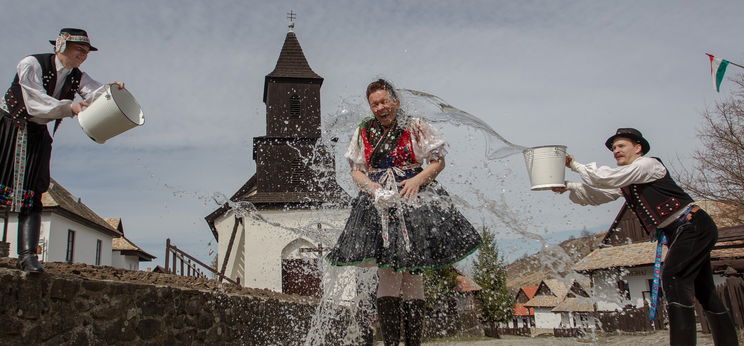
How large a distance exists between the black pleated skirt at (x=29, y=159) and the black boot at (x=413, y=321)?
2.54 metres

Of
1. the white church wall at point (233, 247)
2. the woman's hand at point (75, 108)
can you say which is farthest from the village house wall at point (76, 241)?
the woman's hand at point (75, 108)

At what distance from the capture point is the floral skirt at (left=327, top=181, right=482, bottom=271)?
3238 millimetres

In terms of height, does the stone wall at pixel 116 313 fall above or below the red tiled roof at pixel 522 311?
above

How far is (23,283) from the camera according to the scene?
11.4ft

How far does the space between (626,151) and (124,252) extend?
38655mm

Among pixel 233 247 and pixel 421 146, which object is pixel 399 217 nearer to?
pixel 421 146

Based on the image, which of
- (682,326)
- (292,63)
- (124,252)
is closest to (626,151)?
(682,326)

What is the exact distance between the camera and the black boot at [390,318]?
10.6 ft

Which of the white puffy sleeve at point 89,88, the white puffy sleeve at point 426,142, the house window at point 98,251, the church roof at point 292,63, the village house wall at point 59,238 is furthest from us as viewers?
the house window at point 98,251

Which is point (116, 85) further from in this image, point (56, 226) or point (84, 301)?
point (56, 226)

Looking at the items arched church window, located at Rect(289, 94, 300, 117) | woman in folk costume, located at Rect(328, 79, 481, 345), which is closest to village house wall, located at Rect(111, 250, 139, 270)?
arched church window, located at Rect(289, 94, 300, 117)

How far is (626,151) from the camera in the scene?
3.75 metres

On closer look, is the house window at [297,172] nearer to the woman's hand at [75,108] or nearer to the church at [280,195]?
the church at [280,195]

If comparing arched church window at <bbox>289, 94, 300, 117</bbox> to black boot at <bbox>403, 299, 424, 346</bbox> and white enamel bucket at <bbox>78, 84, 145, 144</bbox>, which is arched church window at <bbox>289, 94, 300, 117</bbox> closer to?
white enamel bucket at <bbox>78, 84, 145, 144</bbox>
